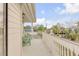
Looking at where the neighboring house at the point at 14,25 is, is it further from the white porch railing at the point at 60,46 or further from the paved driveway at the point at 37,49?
the white porch railing at the point at 60,46

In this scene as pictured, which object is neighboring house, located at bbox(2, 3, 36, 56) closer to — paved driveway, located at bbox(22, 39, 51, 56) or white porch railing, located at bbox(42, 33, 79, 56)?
paved driveway, located at bbox(22, 39, 51, 56)

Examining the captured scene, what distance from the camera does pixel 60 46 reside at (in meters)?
2.68

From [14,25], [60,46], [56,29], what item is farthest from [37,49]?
[14,25]

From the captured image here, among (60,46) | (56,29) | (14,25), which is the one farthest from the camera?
(14,25)

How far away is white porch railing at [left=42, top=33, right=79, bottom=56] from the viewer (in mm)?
2443

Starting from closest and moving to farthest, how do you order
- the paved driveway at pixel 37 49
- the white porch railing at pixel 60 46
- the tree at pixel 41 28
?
the white porch railing at pixel 60 46
the tree at pixel 41 28
the paved driveway at pixel 37 49

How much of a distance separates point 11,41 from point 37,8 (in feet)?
2.34

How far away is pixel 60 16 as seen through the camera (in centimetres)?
251

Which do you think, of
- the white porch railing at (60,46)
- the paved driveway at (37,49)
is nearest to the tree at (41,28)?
the white porch railing at (60,46)

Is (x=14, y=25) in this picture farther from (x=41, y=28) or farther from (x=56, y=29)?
(x=56, y=29)

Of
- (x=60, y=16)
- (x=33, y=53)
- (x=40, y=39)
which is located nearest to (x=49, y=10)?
(x=60, y=16)

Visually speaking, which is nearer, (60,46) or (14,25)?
(60,46)

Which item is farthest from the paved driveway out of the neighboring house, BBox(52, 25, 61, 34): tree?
BBox(52, 25, 61, 34): tree

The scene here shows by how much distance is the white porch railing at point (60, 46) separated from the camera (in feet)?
8.02
